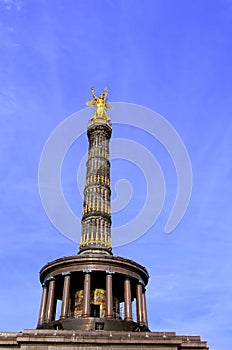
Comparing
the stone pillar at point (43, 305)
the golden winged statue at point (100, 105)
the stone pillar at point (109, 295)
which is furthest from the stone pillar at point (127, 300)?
the golden winged statue at point (100, 105)

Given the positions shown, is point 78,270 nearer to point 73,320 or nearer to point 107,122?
point 73,320

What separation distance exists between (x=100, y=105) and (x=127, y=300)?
23170mm

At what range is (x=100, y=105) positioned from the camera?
149ft

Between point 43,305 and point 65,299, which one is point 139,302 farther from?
point 43,305

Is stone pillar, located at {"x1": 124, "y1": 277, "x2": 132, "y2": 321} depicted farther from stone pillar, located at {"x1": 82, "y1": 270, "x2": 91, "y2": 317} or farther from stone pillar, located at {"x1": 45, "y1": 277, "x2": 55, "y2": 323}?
stone pillar, located at {"x1": 45, "y1": 277, "x2": 55, "y2": 323}

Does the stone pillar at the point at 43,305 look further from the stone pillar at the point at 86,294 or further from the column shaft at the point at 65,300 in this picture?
the stone pillar at the point at 86,294

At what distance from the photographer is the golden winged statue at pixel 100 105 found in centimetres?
4444

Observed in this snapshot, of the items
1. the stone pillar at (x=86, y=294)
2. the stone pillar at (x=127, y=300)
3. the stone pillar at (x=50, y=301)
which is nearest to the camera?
the stone pillar at (x=86, y=294)

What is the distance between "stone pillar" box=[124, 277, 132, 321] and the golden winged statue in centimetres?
1955

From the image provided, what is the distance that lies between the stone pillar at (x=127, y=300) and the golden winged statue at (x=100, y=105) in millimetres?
19549

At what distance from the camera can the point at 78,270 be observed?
30703 millimetres

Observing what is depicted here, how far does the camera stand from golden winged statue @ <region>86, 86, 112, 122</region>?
4444 centimetres

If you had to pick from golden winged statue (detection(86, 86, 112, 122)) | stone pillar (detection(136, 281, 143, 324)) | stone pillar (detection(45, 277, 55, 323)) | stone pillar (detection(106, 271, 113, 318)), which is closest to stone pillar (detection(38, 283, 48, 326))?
stone pillar (detection(45, 277, 55, 323))

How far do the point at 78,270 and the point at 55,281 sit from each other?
7.76 feet
